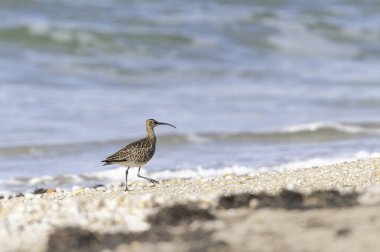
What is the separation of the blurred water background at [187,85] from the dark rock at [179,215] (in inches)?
198

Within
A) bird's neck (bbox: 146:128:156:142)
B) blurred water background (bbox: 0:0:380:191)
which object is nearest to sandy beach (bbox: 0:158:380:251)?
bird's neck (bbox: 146:128:156:142)

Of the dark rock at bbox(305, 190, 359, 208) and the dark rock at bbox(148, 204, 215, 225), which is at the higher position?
the dark rock at bbox(305, 190, 359, 208)

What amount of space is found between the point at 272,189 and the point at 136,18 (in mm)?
19199

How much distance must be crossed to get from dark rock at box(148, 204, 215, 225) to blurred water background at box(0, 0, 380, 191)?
5030 millimetres

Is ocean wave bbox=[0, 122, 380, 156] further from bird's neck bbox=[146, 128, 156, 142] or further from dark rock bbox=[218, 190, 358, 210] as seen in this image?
dark rock bbox=[218, 190, 358, 210]

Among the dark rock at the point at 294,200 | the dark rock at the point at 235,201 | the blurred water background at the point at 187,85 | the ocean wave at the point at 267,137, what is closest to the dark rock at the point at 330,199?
the dark rock at the point at 294,200

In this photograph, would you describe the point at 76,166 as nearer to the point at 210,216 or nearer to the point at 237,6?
the point at 210,216

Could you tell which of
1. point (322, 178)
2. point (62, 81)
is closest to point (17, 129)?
point (62, 81)

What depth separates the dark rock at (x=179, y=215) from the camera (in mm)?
6812

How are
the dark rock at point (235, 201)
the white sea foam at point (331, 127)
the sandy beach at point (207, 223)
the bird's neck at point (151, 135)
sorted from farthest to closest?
the white sea foam at point (331, 127), the bird's neck at point (151, 135), the dark rock at point (235, 201), the sandy beach at point (207, 223)

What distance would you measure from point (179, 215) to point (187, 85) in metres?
13.7

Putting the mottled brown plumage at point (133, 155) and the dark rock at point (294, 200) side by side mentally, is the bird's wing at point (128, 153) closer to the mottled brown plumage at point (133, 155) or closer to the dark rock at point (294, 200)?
the mottled brown plumage at point (133, 155)

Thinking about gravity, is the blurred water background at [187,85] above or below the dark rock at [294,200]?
above

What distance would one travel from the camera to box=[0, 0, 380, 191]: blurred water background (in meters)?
13.7
